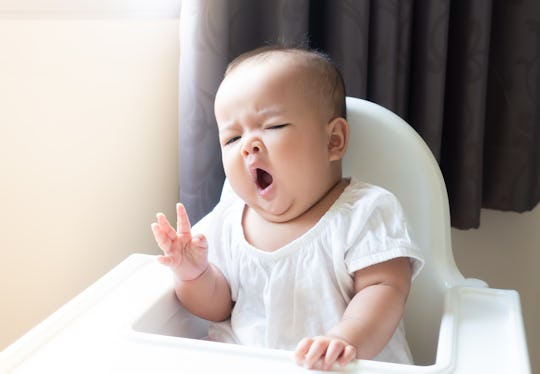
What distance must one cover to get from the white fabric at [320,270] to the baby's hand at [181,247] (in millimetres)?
79

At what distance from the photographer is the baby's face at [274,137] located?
0.97m

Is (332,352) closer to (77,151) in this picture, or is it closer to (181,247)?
(181,247)

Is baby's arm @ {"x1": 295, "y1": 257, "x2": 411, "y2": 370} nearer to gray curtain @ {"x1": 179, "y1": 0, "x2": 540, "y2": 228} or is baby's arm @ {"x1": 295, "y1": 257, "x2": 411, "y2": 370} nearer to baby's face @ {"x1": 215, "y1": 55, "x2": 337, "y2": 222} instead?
baby's face @ {"x1": 215, "y1": 55, "x2": 337, "y2": 222}

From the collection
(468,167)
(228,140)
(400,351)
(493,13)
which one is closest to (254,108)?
(228,140)

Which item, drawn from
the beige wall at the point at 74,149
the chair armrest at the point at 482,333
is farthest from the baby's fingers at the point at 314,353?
the beige wall at the point at 74,149

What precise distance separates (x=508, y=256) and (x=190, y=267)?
1.12m

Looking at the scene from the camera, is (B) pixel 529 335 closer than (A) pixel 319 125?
No

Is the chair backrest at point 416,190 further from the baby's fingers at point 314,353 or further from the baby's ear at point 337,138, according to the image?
the baby's fingers at point 314,353

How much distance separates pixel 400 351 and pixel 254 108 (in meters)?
0.38

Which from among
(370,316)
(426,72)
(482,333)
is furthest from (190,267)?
(426,72)

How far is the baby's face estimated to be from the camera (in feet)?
3.17

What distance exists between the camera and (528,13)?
1.58 meters

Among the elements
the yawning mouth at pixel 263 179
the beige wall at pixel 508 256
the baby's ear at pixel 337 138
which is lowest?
the beige wall at pixel 508 256

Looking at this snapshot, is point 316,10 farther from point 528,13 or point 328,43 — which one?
point 528,13
